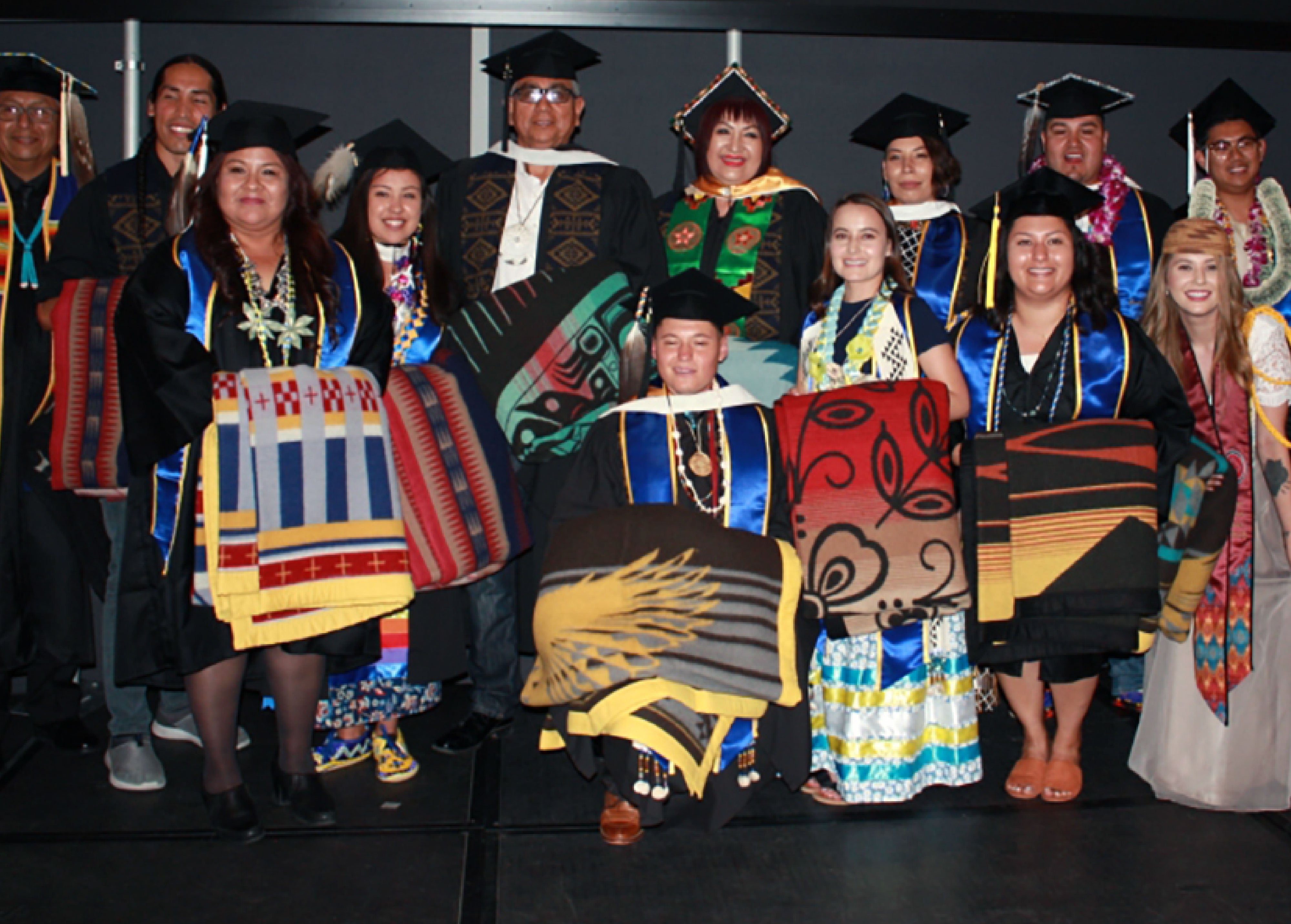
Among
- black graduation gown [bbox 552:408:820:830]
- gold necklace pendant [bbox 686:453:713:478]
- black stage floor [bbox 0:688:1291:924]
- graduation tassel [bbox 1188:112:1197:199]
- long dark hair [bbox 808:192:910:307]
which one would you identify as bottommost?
black stage floor [bbox 0:688:1291:924]

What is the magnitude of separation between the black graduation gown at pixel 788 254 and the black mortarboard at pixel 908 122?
0.36m

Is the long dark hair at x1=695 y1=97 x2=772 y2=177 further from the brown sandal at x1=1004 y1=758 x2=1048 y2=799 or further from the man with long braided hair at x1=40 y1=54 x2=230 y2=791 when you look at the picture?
the brown sandal at x1=1004 y1=758 x2=1048 y2=799

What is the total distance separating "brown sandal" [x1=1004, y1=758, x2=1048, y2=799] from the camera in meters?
3.45

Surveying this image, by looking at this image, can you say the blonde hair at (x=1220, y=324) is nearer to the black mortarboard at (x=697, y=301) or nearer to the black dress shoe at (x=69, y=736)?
the black mortarboard at (x=697, y=301)

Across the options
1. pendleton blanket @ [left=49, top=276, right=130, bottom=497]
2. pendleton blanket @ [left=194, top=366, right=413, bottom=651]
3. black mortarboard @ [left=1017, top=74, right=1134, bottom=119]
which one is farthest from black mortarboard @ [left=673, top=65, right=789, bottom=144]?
pendleton blanket @ [left=49, top=276, right=130, bottom=497]

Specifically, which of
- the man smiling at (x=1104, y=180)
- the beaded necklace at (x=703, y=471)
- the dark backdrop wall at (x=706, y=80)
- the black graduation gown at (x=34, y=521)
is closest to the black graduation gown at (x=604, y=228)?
the dark backdrop wall at (x=706, y=80)

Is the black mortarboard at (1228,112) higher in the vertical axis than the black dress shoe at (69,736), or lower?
higher

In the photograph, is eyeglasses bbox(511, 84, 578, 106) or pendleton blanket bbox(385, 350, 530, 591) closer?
pendleton blanket bbox(385, 350, 530, 591)

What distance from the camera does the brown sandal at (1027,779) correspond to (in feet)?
11.3

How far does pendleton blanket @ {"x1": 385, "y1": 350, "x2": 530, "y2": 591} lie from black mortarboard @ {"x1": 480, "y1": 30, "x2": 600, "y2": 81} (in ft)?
3.48

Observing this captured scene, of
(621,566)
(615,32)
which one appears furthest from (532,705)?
(615,32)

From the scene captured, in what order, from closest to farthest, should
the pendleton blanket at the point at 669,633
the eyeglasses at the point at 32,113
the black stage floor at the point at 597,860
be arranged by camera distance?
1. the black stage floor at the point at 597,860
2. the pendleton blanket at the point at 669,633
3. the eyeglasses at the point at 32,113

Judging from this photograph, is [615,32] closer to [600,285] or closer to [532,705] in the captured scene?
[600,285]

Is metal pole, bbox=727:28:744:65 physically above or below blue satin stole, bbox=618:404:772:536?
above
